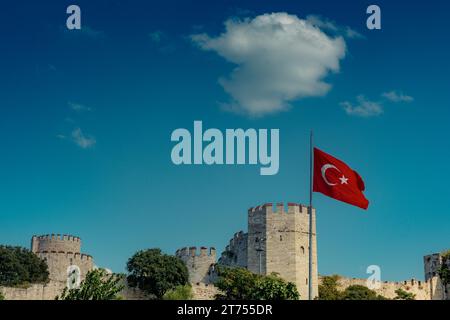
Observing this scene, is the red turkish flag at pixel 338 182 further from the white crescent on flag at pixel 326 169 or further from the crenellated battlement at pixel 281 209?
the crenellated battlement at pixel 281 209

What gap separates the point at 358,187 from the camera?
81.1 ft

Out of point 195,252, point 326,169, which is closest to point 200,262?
point 195,252

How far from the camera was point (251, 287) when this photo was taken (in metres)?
48.6

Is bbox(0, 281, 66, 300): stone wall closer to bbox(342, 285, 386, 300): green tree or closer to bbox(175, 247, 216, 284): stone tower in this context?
bbox(175, 247, 216, 284): stone tower

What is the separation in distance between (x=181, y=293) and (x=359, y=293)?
15.6 meters

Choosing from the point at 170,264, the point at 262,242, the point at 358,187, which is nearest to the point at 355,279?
the point at 262,242

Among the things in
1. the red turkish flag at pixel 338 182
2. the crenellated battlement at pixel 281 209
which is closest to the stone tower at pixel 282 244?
the crenellated battlement at pixel 281 209

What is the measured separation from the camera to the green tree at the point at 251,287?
4319 cm

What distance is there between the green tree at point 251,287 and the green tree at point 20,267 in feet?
49.0

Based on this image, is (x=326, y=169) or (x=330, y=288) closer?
(x=326, y=169)

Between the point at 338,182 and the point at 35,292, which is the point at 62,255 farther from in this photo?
the point at 338,182
